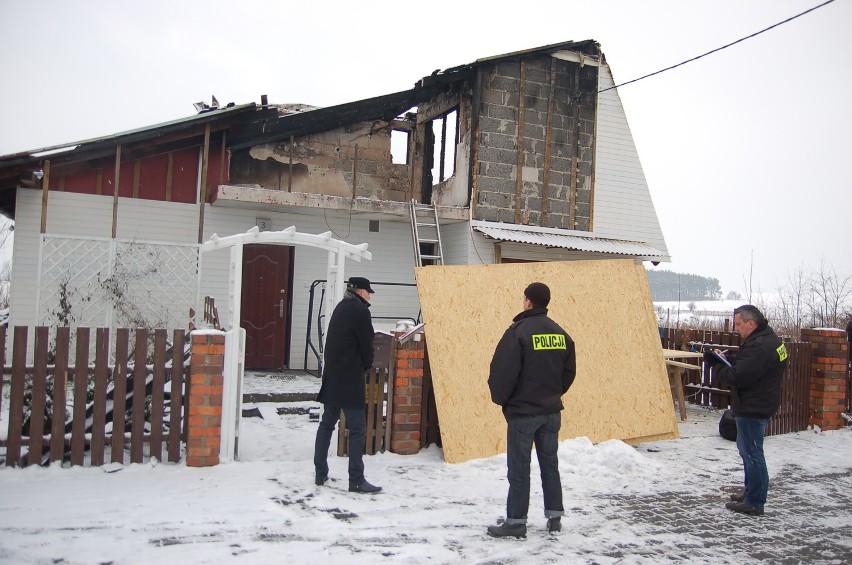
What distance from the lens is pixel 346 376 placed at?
5266 millimetres

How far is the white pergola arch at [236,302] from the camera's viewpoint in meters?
5.72

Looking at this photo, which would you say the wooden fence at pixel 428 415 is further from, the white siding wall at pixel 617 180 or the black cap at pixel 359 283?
the white siding wall at pixel 617 180

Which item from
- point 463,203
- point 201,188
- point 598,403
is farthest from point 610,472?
point 201,188

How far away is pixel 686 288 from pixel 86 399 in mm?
84151

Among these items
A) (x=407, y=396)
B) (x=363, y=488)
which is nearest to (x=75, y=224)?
(x=407, y=396)

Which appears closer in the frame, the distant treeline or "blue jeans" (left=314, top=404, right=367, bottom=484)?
"blue jeans" (left=314, top=404, right=367, bottom=484)

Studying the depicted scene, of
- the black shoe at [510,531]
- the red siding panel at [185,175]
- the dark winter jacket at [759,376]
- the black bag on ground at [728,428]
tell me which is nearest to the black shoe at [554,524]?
the black shoe at [510,531]

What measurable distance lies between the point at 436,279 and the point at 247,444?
2638 mm

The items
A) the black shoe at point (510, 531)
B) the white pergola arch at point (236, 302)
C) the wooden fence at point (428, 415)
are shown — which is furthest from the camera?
the wooden fence at point (428, 415)

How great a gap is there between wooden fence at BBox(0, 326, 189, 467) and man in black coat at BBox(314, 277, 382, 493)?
136 cm

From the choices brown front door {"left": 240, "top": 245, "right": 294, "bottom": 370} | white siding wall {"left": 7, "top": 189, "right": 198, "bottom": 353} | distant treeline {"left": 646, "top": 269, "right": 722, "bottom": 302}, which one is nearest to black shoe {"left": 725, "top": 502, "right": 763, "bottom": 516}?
brown front door {"left": 240, "top": 245, "right": 294, "bottom": 370}

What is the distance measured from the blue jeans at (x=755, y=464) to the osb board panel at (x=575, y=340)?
182cm

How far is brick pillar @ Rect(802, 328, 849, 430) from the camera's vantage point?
8.77 meters

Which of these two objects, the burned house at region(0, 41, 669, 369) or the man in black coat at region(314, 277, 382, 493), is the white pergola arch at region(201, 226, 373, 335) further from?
the burned house at region(0, 41, 669, 369)
